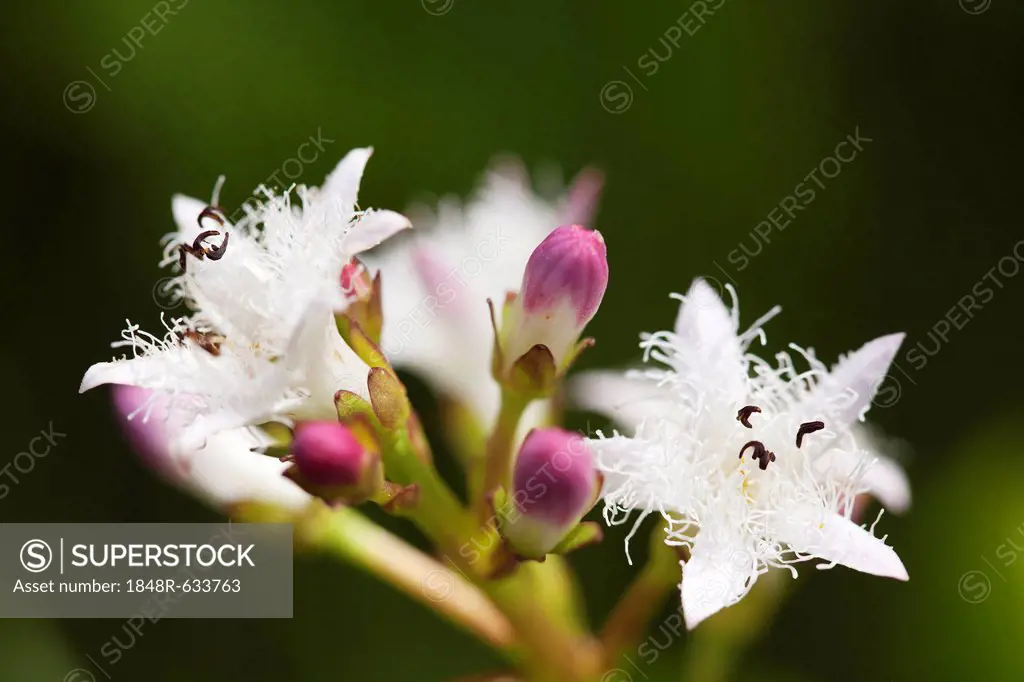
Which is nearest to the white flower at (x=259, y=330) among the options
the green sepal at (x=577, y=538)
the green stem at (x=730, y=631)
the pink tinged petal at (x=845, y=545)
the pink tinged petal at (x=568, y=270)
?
the pink tinged petal at (x=568, y=270)

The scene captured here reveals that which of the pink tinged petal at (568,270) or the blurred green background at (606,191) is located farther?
the blurred green background at (606,191)

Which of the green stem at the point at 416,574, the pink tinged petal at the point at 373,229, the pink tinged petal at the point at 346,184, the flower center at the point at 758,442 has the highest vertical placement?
the flower center at the point at 758,442

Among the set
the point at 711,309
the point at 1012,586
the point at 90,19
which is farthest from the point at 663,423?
A: the point at 90,19

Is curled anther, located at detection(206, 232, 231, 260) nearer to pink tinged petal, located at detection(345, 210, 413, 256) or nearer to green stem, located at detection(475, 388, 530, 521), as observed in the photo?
pink tinged petal, located at detection(345, 210, 413, 256)

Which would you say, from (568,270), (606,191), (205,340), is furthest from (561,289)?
(606,191)

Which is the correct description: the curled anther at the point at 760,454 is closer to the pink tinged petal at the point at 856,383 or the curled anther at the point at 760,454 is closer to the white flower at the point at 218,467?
the pink tinged petal at the point at 856,383
